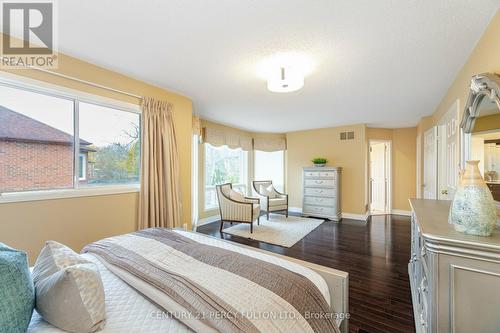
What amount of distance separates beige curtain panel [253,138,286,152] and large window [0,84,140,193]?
12.3 ft

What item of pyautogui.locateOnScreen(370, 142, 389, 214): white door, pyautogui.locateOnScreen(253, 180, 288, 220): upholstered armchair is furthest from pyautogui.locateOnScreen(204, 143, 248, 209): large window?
pyautogui.locateOnScreen(370, 142, 389, 214): white door

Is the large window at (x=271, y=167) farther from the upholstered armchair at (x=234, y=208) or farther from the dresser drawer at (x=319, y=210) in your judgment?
the upholstered armchair at (x=234, y=208)

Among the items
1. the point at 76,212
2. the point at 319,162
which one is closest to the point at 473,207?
the point at 76,212

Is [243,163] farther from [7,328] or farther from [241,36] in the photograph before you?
[7,328]

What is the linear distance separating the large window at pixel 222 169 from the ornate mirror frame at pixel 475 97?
4196mm

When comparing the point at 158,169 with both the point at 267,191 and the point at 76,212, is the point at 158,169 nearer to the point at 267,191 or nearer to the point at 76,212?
the point at 76,212

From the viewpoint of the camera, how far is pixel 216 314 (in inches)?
Answer: 33.2

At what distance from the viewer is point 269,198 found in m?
5.06

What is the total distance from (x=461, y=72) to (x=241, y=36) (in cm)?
239

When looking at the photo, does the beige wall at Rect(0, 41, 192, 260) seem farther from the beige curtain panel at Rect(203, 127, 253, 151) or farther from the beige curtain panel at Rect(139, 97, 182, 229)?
the beige curtain panel at Rect(203, 127, 253, 151)

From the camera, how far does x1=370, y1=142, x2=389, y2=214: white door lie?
560cm

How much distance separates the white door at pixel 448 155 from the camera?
2.34 metres

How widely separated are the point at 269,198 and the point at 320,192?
126cm

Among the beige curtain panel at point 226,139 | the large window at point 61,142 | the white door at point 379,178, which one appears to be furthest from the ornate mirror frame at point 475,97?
the beige curtain panel at point 226,139
